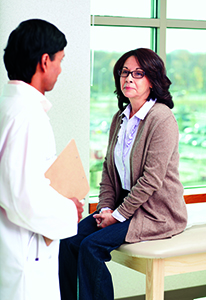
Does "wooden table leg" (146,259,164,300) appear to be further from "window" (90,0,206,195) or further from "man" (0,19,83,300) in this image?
"window" (90,0,206,195)

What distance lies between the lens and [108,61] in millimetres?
2588

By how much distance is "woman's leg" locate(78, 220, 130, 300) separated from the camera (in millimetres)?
1610

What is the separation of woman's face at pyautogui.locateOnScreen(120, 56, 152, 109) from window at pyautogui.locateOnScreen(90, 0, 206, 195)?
0.59 m

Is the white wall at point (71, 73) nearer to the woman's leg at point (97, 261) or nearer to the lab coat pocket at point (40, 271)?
the woman's leg at point (97, 261)

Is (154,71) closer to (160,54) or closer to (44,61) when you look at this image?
(44,61)

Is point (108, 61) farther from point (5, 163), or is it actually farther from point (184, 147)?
point (5, 163)

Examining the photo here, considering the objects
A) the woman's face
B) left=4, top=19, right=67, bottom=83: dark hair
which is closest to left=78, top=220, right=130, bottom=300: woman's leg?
the woman's face

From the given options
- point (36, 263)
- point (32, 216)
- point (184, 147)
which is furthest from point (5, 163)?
point (184, 147)

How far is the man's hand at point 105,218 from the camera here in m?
1.75

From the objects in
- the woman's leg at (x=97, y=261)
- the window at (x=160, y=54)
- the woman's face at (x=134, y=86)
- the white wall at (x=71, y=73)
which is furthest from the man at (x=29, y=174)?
the window at (x=160, y=54)

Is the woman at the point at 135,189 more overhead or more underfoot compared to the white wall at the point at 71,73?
more underfoot

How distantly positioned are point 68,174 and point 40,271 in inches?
12.3

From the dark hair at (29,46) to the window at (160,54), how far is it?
1234mm

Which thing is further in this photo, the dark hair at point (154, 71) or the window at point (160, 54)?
the window at point (160, 54)
